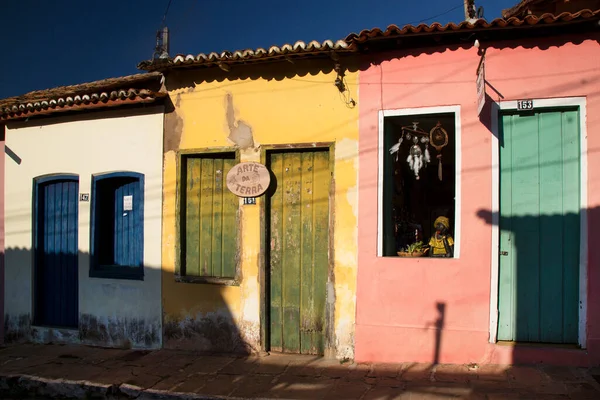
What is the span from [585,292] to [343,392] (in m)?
2.90

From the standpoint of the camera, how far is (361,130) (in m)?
6.75

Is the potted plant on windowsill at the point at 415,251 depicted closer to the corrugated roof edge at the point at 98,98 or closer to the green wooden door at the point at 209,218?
the green wooden door at the point at 209,218

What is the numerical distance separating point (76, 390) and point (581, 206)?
6266 millimetres

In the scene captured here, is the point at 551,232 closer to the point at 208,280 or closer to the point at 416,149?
the point at 416,149

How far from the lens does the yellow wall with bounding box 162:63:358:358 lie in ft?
22.2

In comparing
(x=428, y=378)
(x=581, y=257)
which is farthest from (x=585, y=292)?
(x=428, y=378)

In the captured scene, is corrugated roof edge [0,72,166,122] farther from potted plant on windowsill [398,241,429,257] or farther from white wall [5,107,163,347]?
potted plant on windowsill [398,241,429,257]

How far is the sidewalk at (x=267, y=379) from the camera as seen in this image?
5.46 meters

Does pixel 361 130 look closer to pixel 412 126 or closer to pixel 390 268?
pixel 412 126

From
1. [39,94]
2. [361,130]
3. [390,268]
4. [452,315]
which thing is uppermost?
[39,94]

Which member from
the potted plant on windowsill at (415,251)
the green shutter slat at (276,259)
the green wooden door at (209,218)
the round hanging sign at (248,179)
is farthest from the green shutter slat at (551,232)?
the green wooden door at (209,218)

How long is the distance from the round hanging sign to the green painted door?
3016 mm

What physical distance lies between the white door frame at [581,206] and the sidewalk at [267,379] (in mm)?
581

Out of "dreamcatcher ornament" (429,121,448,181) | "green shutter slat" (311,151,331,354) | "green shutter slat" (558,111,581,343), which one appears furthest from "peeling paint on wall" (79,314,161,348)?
"green shutter slat" (558,111,581,343)
